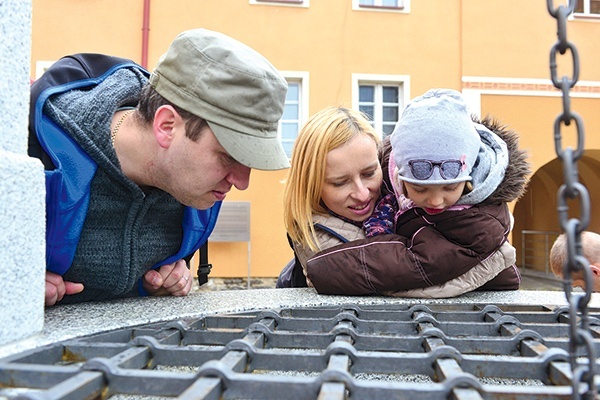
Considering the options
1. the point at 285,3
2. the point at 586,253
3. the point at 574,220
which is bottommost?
the point at 586,253

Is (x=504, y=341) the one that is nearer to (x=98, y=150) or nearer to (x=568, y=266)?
(x=568, y=266)

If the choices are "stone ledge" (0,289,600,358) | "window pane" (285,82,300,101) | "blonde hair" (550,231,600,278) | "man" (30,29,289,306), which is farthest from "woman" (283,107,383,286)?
"window pane" (285,82,300,101)

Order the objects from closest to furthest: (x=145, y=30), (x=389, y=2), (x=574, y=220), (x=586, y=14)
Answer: (x=574, y=220) < (x=145, y=30) < (x=586, y=14) < (x=389, y=2)

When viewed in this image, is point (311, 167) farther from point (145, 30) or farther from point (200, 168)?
point (145, 30)

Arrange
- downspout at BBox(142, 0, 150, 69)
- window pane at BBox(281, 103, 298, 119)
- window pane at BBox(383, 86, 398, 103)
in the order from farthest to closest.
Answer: window pane at BBox(383, 86, 398, 103), window pane at BBox(281, 103, 298, 119), downspout at BBox(142, 0, 150, 69)

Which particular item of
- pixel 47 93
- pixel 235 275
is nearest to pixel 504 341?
pixel 47 93

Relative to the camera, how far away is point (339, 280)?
2.31 m

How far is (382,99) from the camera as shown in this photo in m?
10.7

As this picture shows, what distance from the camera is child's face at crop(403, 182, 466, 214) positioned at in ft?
6.97

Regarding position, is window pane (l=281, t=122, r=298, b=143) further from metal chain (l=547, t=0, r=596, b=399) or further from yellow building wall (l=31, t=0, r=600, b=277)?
metal chain (l=547, t=0, r=596, b=399)

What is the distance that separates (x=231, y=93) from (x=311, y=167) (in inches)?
30.8

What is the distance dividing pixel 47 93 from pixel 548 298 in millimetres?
2031

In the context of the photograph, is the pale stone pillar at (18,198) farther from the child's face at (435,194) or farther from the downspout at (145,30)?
the downspout at (145,30)

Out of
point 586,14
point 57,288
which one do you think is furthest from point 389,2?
point 57,288
